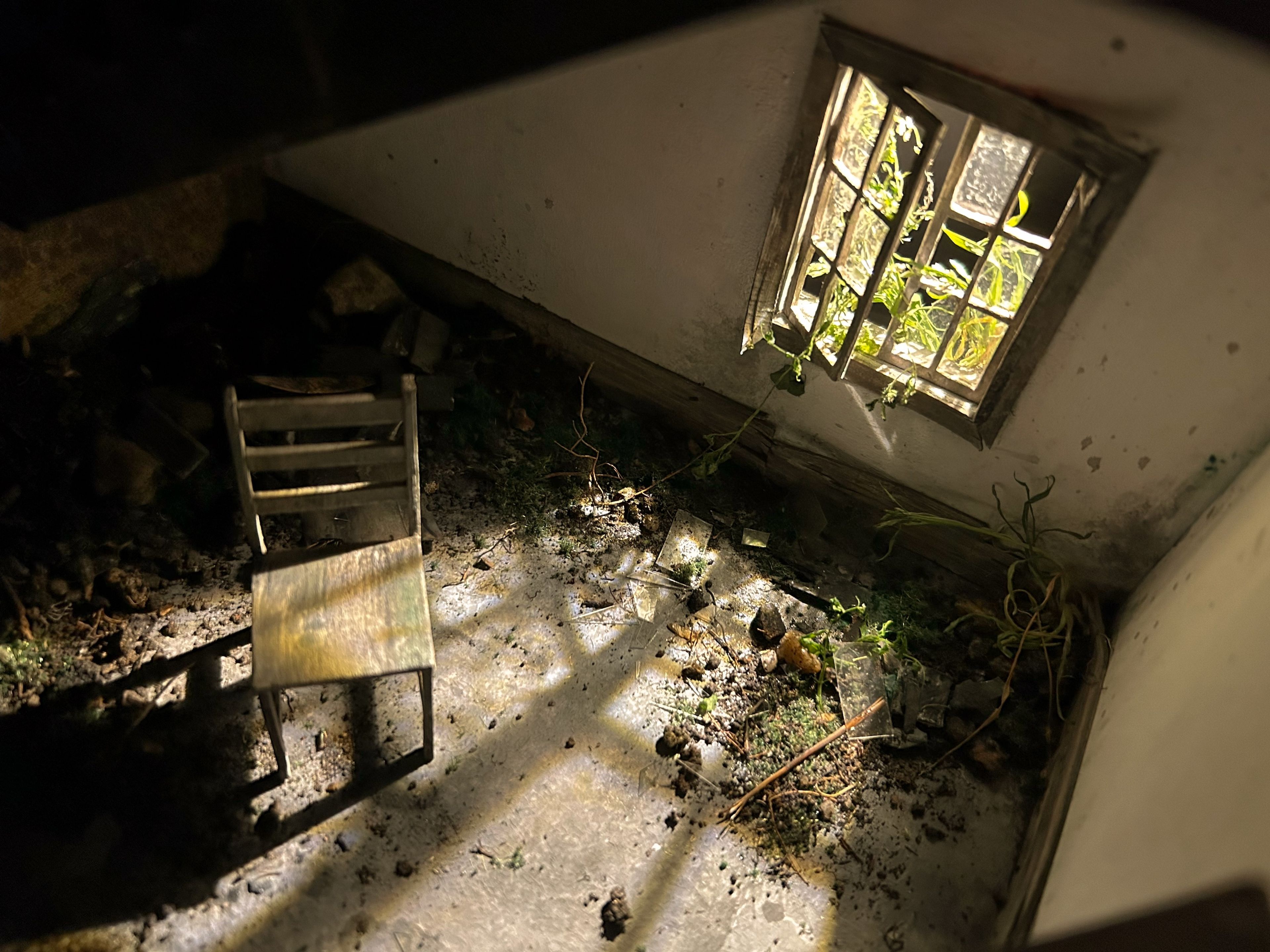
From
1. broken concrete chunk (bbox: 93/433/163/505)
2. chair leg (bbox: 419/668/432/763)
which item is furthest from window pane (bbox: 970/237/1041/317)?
broken concrete chunk (bbox: 93/433/163/505)

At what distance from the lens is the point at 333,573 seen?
2605mm

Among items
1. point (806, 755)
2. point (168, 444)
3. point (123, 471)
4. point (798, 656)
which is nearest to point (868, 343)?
point (798, 656)

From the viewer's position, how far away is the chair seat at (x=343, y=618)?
2.38 meters

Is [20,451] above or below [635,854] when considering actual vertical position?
above

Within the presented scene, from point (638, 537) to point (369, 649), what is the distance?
4.87 ft

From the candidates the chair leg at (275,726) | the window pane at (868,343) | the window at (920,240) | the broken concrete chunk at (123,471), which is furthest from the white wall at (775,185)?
the chair leg at (275,726)

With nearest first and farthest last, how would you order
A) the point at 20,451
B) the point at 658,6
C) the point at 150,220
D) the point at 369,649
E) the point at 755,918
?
the point at 658,6 < the point at 369,649 < the point at 755,918 < the point at 20,451 < the point at 150,220

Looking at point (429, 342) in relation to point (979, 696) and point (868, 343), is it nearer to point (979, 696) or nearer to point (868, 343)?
point (868, 343)

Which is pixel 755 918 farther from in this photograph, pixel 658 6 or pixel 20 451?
pixel 20 451

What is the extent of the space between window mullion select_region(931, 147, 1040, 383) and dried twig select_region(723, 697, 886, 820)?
134 centimetres

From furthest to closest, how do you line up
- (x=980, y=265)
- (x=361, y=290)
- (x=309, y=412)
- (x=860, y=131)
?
(x=361, y=290) → (x=860, y=131) → (x=980, y=265) → (x=309, y=412)

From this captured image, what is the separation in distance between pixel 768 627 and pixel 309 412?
6.54ft

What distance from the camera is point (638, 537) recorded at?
362cm

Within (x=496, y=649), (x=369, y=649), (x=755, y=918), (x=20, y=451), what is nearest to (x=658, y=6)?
(x=369, y=649)
